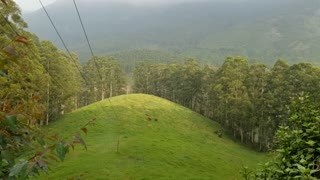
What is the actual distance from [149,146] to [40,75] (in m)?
18.0

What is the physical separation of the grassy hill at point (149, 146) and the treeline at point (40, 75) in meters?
5.96

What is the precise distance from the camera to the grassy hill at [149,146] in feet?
117

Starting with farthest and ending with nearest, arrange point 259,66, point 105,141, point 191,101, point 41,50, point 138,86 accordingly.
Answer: point 138,86
point 191,101
point 259,66
point 41,50
point 105,141

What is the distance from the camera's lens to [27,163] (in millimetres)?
2955

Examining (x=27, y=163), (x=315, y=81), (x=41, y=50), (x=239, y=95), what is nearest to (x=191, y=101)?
(x=239, y=95)

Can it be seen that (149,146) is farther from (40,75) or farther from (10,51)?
(10,51)

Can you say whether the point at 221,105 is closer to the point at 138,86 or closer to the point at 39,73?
the point at 39,73

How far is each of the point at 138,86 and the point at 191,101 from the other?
28.0 m

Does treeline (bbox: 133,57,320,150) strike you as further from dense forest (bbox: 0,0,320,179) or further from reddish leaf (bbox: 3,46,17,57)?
reddish leaf (bbox: 3,46,17,57)

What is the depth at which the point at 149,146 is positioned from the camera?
47.1 meters

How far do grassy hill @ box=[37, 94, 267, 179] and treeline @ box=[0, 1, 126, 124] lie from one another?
5961mm

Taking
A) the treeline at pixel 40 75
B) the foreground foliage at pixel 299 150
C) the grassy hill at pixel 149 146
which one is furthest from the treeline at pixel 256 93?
the foreground foliage at pixel 299 150

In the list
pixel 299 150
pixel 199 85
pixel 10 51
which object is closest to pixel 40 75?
pixel 299 150

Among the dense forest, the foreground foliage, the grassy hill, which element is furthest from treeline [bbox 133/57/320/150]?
the foreground foliage
